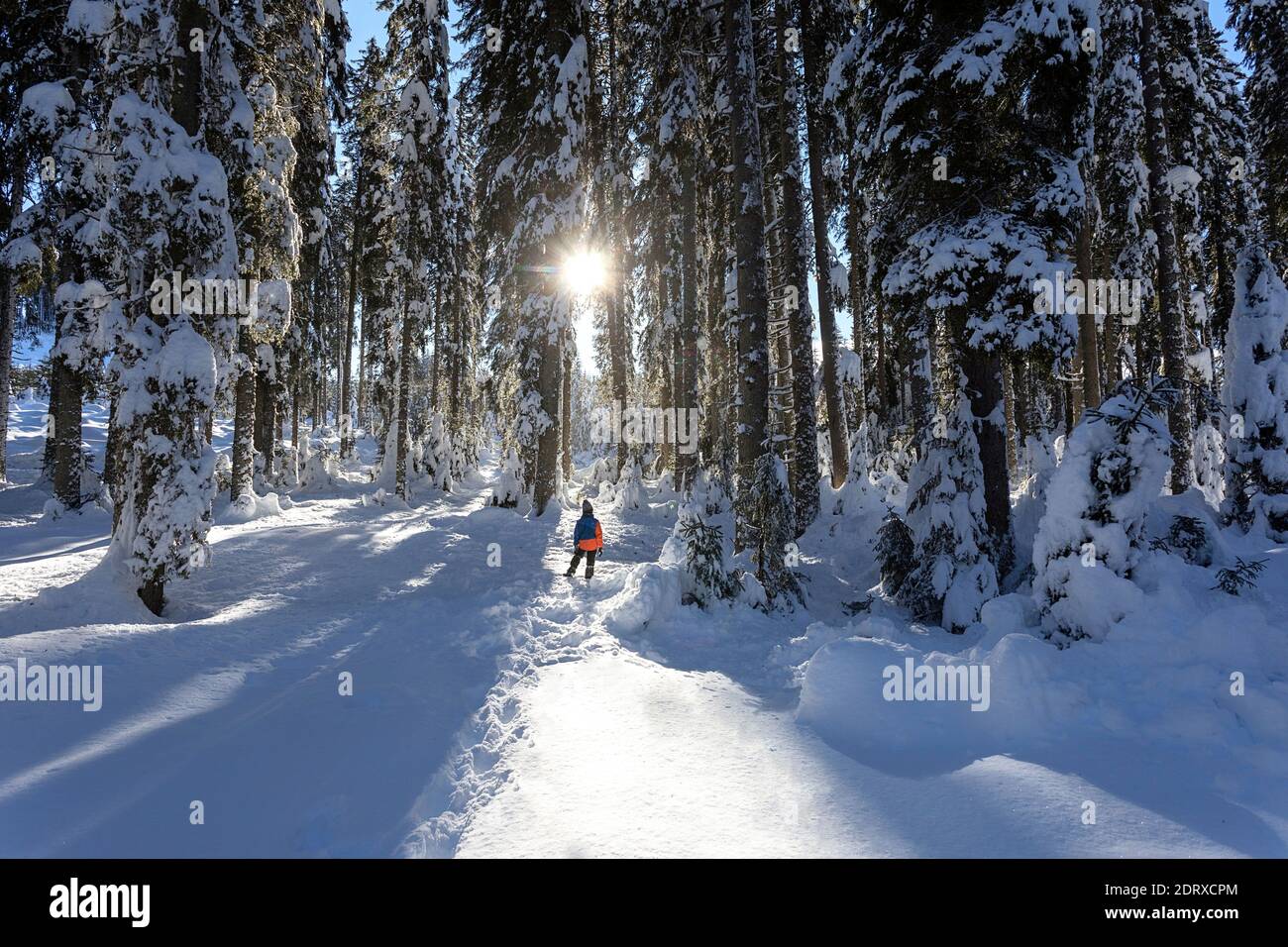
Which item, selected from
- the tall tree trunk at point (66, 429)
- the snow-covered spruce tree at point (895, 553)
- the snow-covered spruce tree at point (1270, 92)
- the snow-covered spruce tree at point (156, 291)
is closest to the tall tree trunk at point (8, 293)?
the tall tree trunk at point (66, 429)

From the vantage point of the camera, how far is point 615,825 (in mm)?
3213

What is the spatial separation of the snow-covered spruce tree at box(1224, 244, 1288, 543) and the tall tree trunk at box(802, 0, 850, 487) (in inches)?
295

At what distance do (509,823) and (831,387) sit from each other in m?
13.4

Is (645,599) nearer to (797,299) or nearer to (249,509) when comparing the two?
(797,299)

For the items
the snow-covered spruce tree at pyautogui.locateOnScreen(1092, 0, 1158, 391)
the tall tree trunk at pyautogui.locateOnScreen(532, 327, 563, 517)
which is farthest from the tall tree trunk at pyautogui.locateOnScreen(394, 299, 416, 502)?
the snow-covered spruce tree at pyautogui.locateOnScreen(1092, 0, 1158, 391)

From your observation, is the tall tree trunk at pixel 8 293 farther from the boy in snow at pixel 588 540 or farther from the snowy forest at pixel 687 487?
the boy in snow at pixel 588 540

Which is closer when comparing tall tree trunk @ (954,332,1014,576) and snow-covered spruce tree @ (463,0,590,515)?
tall tree trunk @ (954,332,1014,576)

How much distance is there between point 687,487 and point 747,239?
765 cm

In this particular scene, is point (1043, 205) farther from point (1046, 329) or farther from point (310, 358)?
point (310, 358)

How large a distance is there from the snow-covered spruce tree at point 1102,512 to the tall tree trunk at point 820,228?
948cm

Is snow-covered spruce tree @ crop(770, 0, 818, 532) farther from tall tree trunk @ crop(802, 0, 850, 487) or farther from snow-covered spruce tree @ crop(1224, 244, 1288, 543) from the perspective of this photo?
snow-covered spruce tree @ crop(1224, 244, 1288, 543)

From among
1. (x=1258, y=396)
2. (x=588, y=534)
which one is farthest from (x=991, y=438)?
(x=588, y=534)

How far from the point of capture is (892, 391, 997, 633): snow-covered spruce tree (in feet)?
24.6
